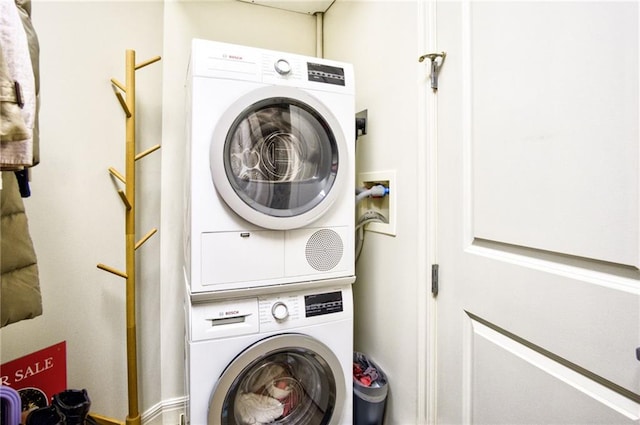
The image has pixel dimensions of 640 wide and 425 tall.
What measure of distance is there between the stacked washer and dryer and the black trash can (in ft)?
0.34

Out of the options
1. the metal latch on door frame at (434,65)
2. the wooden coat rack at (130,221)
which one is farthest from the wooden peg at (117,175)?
the metal latch on door frame at (434,65)

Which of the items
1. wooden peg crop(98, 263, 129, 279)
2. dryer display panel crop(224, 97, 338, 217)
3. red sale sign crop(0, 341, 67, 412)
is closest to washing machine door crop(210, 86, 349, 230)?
dryer display panel crop(224, 97, 338, 217)

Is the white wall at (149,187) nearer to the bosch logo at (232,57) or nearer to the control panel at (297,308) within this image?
the control panel at (297,308)

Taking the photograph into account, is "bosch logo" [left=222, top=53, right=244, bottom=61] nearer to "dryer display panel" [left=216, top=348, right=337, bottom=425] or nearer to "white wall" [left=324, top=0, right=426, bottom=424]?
"white wall" [left=324, top=0, right=426, bottom=424]

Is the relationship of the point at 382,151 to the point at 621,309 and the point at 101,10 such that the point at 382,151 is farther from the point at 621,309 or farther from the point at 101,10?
the point at 101,10

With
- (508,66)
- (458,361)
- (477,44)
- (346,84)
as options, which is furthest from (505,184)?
(346,84)

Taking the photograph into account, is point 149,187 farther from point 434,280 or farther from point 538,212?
point 538,212

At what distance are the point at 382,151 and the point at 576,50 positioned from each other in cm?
80

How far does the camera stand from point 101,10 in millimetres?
1443

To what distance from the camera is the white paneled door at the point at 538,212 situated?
0.66m

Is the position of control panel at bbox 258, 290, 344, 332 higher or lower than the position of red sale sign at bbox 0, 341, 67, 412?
higher

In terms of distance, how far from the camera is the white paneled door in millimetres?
658

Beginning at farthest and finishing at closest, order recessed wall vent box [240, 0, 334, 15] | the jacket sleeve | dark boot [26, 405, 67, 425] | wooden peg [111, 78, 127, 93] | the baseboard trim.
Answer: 1. recessed wall vent box [240, 0, 334, 15]
2. the baseboard trim
3. wooden peg [111, 78, 127, 93]
4. dark boot [26, 405, 67, 425]
5. the jacket sleeve

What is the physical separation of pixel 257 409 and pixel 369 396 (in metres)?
0.49
